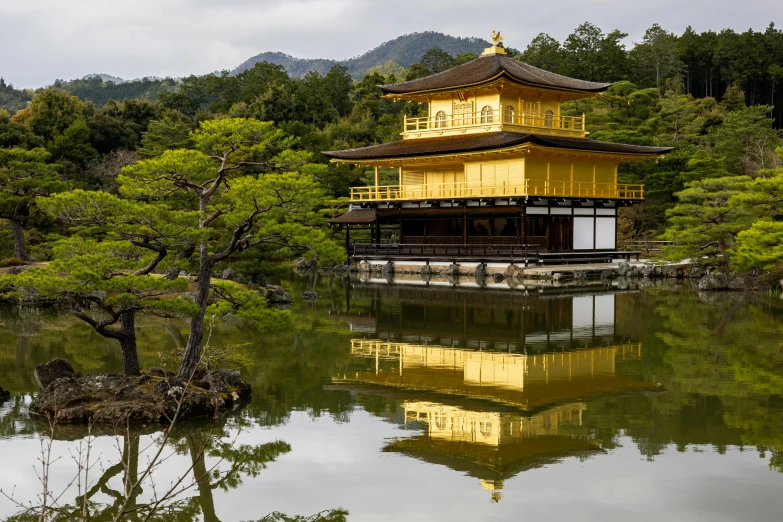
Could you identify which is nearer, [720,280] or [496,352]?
[496,352]

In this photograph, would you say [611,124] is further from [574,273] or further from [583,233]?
[574,273]

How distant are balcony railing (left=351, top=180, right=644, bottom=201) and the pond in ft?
47.7

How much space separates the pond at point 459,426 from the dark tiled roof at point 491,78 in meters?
18.1

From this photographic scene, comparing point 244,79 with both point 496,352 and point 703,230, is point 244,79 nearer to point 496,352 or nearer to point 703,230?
point 703,230

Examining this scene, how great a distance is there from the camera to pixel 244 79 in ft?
247

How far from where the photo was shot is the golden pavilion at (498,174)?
115 feet

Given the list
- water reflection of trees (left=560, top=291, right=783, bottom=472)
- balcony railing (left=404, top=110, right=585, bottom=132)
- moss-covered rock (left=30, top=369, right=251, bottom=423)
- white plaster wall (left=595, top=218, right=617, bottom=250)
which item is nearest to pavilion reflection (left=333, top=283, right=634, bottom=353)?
water reflection of trees (left=560, top=291, right=783, bottom=472)

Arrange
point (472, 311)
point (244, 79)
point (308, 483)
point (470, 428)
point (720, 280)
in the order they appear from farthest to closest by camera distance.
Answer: point (244, 79) → point (720, 280) → point (472, 311) → point (470, 428) → point (308, 483)

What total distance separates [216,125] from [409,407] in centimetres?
496

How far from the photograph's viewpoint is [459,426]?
1073 centimetres

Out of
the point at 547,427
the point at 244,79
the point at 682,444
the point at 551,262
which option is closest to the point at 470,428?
the point at 547,427

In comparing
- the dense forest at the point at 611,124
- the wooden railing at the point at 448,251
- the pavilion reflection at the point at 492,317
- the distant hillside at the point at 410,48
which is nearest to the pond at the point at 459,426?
the pavilion reflection at the point at 492,317

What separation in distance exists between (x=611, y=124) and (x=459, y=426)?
138 feet

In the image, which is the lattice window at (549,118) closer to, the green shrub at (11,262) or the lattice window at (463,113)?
the lattice window at (463,113)
